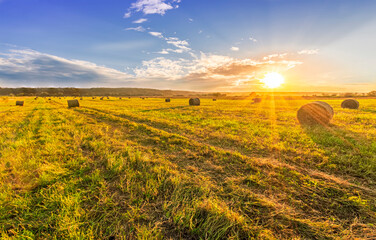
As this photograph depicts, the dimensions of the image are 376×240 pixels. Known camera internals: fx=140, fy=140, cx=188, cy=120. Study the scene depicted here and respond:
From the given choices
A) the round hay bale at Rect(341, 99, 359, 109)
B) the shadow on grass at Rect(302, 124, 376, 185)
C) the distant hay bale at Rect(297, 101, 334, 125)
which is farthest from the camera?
the round hay bale at Rect(341, 99, 359, 109)

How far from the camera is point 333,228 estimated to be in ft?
9.16

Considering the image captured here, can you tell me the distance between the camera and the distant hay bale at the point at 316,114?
1205 cm

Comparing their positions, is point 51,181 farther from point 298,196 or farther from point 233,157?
point 298,196

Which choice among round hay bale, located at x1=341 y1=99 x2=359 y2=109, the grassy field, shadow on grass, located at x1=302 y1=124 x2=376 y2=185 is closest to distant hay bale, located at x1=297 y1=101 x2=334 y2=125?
shadow on grass, located at x1=302 y1=124 x2=376 y2=185

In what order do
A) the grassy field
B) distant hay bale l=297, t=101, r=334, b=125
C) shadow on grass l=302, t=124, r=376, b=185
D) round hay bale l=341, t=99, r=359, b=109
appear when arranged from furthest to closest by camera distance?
1. round hay bale l=341, t=99, r=359, b=109
2. distant hay bale l=297, t=101, r=334, b=125
3. shadow on grass l=302, t=124, r=376, b=185
4. the grassy field

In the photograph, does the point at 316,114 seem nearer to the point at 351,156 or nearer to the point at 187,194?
the point at 351,156

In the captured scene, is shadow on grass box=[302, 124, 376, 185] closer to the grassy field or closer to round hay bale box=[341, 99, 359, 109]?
the grassy field

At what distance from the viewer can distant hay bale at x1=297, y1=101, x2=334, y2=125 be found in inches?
475

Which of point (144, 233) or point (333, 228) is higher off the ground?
point (144, 233)

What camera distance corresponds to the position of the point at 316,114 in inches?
491

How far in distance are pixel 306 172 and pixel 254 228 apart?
11.9 ft

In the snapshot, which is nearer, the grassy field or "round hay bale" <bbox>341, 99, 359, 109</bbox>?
the grassy field

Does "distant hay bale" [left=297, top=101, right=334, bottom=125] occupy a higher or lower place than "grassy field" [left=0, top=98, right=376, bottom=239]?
higher

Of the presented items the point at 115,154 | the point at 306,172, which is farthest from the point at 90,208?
the point at 306,172
